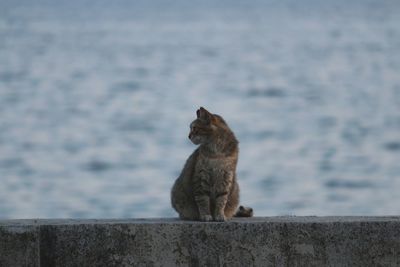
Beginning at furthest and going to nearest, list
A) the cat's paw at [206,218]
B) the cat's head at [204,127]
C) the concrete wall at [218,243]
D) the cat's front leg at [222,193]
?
the cat's head at [204,127], the cat's front leg at [222,193], the cat's paw at [206,218], the concrete wall at [218,243]

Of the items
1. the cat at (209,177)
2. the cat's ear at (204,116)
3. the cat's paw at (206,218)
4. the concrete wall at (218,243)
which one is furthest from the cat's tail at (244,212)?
the concrete wall at (218,243)

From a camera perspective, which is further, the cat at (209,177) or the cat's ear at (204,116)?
the cat's ear at (204,116)

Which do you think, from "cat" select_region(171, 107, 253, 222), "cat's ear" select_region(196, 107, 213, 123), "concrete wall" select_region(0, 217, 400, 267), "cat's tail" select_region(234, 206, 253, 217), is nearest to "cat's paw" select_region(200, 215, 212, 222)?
"cat" select_region(171, 107, 253, 222)

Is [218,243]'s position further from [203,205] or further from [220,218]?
[203,205]

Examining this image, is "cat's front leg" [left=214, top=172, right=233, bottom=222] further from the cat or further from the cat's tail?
the cat's tail

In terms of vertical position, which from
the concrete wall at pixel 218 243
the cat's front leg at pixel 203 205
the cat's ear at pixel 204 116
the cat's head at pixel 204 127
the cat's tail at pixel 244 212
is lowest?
the concrete wall at pixel 218 243

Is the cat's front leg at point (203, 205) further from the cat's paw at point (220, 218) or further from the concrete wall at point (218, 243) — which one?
the concrete wall at point (218, 243)

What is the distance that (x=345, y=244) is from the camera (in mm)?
7531

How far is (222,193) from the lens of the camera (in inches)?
316

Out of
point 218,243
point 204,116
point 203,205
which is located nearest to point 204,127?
point 204,116

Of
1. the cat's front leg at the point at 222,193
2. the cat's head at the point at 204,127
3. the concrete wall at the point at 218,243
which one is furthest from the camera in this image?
the cat's head at the point at 204,127

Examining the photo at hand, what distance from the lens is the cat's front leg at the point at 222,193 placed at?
7.97 meters

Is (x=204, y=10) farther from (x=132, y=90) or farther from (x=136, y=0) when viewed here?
(x=132, y=90)

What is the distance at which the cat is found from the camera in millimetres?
7996
